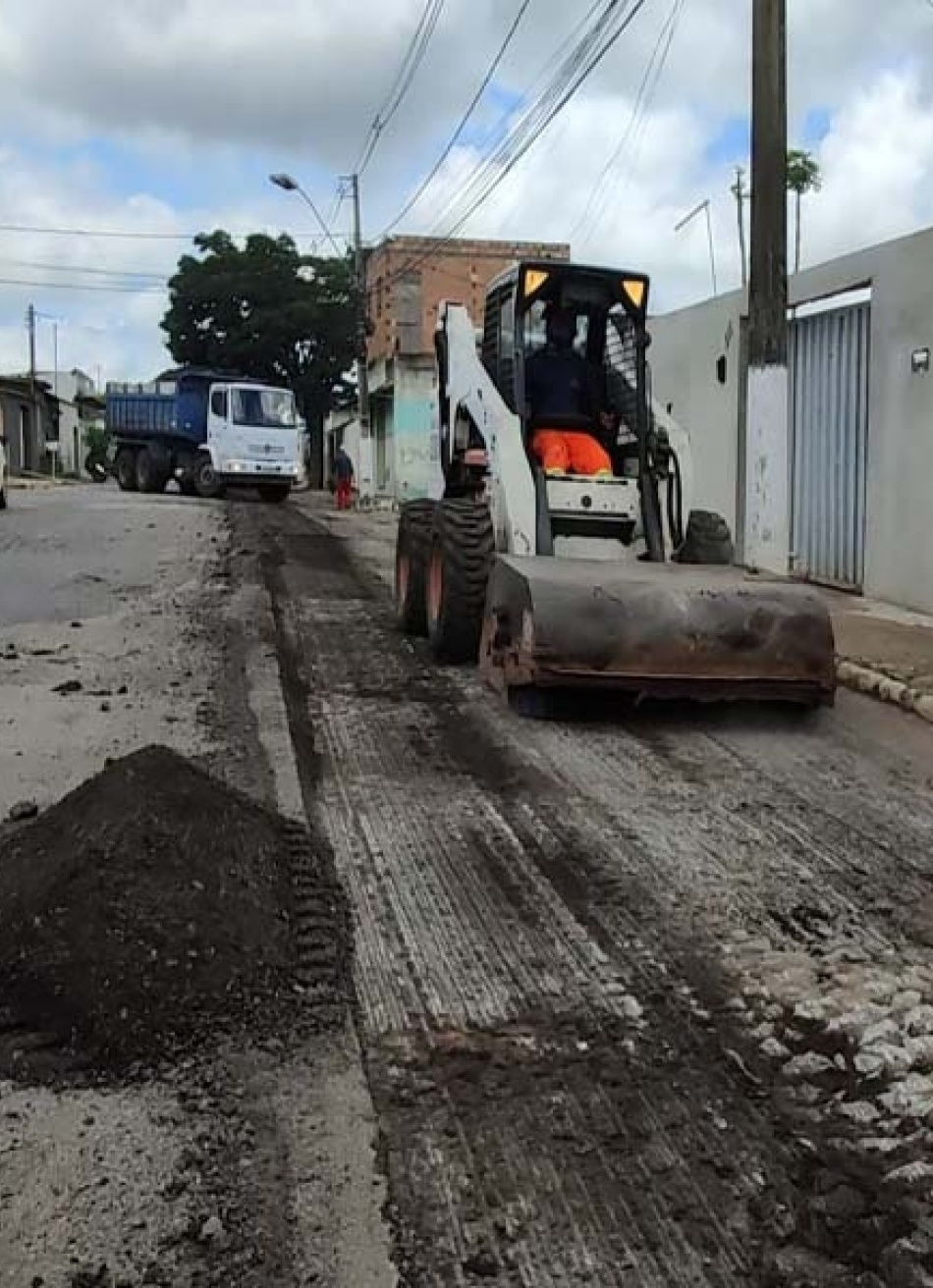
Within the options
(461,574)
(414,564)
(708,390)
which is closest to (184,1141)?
(461,574)

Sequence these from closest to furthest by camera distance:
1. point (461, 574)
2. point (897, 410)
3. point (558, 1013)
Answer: point (558, 1013), point (461, 574), point (897, 410)

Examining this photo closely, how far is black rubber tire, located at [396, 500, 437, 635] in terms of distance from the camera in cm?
1105

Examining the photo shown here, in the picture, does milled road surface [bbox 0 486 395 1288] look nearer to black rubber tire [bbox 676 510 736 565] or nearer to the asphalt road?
the asphalt road

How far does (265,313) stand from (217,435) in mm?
24821

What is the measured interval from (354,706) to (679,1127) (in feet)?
17.5

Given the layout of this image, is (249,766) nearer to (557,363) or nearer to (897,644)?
(557,363)

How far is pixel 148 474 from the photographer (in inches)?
1442

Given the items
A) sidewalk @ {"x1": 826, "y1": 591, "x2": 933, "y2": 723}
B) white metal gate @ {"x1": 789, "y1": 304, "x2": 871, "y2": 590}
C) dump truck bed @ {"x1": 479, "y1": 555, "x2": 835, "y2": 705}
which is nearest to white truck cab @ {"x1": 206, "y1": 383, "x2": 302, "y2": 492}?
white metal gate @ {"x1": 789, "y1": 304, "x2": 871, "y2": 590}

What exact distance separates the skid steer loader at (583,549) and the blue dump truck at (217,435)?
72.1 feet

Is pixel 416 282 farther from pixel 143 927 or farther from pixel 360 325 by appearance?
pixel 143 927

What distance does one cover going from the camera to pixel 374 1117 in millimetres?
3582

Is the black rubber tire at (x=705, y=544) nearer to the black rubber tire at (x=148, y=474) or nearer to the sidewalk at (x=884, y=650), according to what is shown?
the sidewalk at (x=884, y=650)

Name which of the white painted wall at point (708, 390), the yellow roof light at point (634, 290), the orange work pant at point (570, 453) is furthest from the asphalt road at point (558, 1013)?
the white painted wall at point (708, 390)

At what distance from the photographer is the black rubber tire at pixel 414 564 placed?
1105 cm
